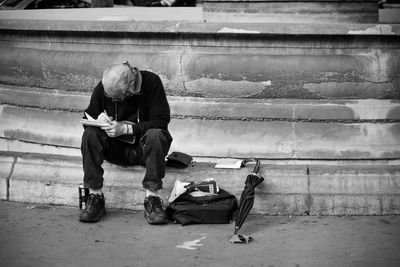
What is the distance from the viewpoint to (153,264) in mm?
5219

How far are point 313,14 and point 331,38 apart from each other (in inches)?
16.2

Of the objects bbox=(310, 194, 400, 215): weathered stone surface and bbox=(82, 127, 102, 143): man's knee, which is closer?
bbox=(82, 127, 102, 143): man's knee

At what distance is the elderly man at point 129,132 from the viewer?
6039 millimetres

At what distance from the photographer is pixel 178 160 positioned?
6.31m

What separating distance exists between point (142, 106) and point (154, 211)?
0.73 metres

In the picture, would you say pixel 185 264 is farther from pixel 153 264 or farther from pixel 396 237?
pixel 396 237

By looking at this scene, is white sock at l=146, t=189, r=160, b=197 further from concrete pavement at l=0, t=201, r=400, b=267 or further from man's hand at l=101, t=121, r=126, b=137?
man's hand at l=101, t=121, r=126, b=137

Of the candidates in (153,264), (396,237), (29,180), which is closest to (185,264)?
(153,264)

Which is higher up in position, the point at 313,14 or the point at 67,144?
the point at 313,14

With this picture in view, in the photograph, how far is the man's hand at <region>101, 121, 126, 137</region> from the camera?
603 cm

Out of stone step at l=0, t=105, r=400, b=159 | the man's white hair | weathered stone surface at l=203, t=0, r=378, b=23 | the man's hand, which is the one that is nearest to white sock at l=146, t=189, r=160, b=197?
the man's hand

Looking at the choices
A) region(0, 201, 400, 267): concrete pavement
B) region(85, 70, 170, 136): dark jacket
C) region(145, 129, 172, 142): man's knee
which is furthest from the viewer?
region(85, 70, 170, 136): dark jacket

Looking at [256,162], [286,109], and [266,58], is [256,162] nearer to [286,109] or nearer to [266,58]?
[286,109]

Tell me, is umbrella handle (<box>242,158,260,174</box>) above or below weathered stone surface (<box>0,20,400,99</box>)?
below
